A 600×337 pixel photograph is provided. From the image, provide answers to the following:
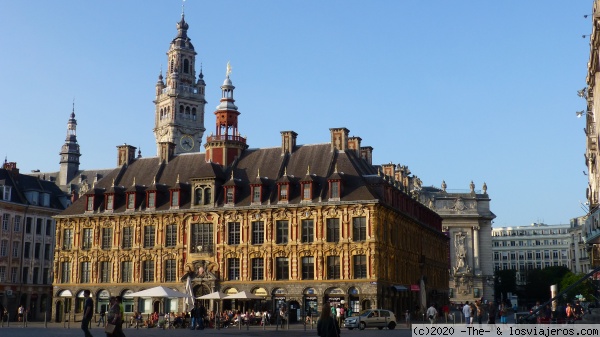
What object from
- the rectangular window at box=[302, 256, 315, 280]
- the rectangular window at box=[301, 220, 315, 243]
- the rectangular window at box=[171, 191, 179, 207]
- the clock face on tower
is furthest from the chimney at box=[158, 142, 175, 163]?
the clock face on tower

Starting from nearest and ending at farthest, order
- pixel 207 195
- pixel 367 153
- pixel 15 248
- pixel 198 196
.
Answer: pixel 207 195, pixel 198 196, pixel 367 153, pixel 15 248

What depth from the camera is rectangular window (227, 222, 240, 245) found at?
60969 millimetres

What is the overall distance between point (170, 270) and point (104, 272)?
21.5ft

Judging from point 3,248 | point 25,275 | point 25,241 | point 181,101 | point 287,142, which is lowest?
point 25,275

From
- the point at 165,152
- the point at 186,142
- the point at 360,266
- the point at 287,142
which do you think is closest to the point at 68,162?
the point at 186,142

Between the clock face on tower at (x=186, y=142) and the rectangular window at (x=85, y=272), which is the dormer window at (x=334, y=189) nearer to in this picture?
the rectangular window at (x=85, y=272)

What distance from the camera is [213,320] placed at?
53.6 metres

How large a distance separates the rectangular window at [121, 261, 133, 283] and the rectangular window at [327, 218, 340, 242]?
59.1 feet

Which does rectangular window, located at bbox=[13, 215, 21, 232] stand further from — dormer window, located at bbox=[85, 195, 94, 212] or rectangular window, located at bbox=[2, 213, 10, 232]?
dormer window, located at bbox=[85, 195, 94, 212]

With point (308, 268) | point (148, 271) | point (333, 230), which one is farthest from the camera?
point (148, 271)

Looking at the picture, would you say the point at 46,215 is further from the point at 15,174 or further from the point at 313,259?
the point at 313,259

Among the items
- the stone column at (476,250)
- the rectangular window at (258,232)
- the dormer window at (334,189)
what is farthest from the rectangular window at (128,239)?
the stone column at (476,250)

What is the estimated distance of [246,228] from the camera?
60.7m

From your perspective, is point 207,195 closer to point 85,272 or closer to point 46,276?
point 85,272
